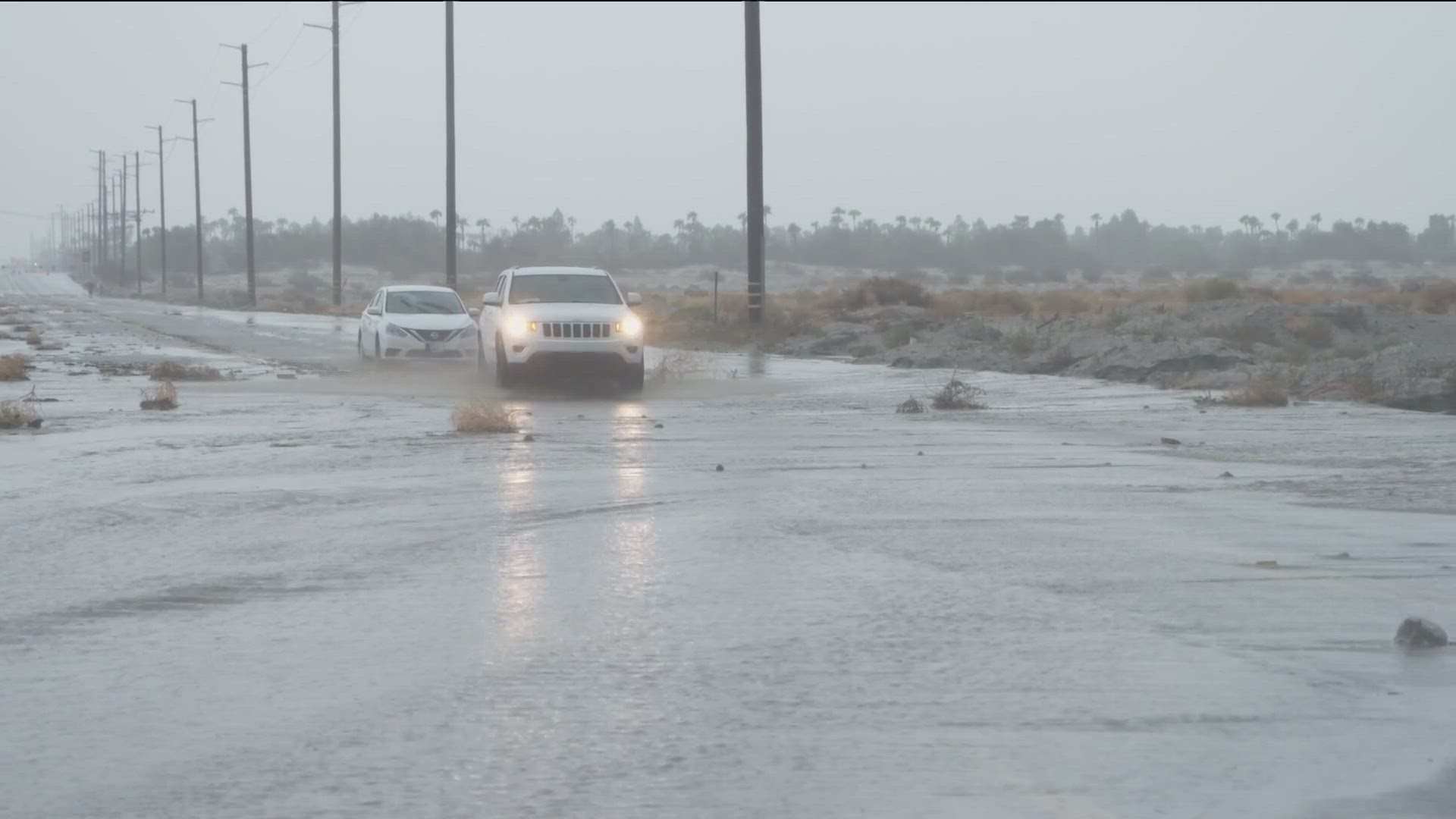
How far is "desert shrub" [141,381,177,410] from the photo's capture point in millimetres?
19156

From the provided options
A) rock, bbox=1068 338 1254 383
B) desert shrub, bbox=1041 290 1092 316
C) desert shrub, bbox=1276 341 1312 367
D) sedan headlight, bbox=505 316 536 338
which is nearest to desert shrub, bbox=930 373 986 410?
rock, bbox=1068 338 1254 383

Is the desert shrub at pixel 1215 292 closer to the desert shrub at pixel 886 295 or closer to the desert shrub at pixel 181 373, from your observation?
the desert shrub at pixel 886 295

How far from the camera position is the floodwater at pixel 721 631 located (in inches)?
A: 203

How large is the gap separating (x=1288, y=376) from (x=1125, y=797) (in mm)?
19430

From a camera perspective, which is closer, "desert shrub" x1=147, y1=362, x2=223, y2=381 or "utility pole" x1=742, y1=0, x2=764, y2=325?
"desert shrub" x1=147, y1=362, x2=223, y2=381

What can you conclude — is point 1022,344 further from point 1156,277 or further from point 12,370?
point 1156,277

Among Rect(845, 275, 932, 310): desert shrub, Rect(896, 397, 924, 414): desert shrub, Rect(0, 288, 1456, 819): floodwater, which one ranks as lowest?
Rect(0, 288, 1456, 819): floodwater

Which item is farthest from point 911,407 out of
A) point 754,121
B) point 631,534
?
point 754,121

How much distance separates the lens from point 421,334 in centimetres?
2803

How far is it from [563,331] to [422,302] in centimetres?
793

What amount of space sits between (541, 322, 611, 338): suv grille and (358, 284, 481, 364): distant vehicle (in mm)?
5509

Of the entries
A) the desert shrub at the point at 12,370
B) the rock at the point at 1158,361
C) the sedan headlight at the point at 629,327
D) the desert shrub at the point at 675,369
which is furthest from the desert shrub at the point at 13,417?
the rock at the point at 1158,361

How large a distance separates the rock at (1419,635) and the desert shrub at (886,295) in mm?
46705

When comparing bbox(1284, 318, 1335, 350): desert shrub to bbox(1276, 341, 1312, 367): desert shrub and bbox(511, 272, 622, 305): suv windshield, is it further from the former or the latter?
bbox(511, 272, 622, 305): suv windshield
